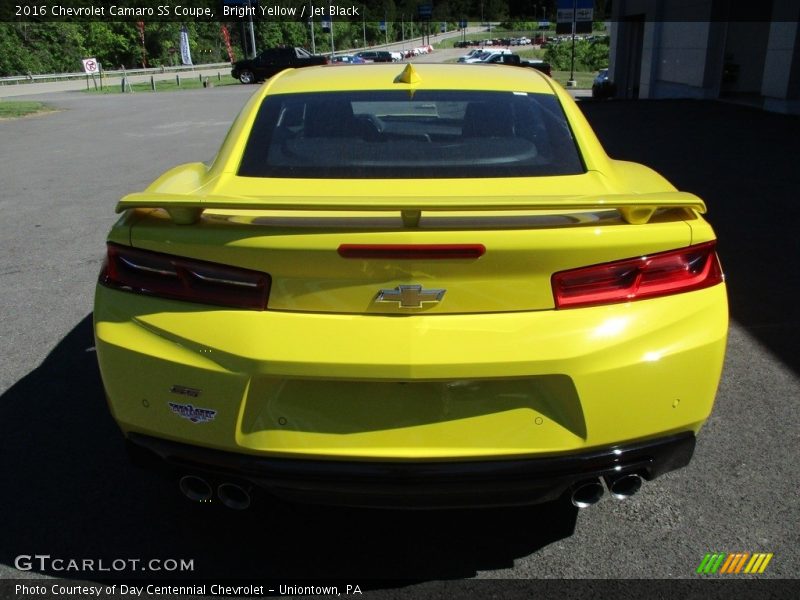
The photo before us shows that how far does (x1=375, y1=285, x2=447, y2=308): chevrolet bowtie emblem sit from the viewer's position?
1979 mm

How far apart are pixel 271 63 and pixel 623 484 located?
40614mm

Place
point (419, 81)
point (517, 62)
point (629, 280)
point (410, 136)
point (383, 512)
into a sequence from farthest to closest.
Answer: point (517, 62) < point (419, 81) < point (410, 136) < point (383, 512) < point (629, 280)

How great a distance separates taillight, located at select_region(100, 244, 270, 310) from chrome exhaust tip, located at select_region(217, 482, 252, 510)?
578mm

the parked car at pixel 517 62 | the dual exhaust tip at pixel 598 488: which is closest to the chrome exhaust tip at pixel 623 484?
the dual exhaust tip at pixel 598 488

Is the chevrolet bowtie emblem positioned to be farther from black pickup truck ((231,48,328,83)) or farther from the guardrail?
the guardrail

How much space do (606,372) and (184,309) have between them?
122cm

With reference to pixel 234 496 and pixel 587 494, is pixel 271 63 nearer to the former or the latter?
pixel 234 496

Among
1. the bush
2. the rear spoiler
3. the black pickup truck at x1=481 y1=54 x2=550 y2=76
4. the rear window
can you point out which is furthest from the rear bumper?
the bush

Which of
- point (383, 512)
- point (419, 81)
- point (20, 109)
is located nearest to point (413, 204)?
point (383, 512)

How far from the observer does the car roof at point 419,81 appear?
316 centimetres

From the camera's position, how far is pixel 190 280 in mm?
2080

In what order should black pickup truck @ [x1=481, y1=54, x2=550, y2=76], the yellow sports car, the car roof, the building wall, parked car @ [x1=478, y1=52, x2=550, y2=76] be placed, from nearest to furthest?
1. the yellow sports car
2. the car roof
3. black pickup truck @ [x1=481, y1=54, x2=550, y2=76]
4. parked car @ [x1=478, y1=52, x2=550, y2=76]
5. the building wall

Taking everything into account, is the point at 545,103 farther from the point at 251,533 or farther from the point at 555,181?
the point at 251,533

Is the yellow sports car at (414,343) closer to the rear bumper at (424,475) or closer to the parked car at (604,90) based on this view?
the rear bumper at (424,475)
